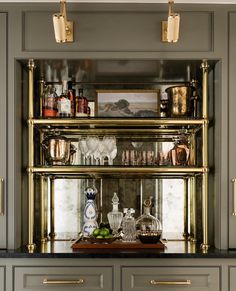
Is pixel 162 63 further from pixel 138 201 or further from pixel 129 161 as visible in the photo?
pixel 138 201

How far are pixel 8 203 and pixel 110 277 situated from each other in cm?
81

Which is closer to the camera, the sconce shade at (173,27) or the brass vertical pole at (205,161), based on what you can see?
the sconce shade at (173,27)

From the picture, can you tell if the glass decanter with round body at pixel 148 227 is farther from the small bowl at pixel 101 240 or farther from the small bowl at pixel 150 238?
the small bowl at pixel 101 240

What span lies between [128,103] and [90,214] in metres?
0.90

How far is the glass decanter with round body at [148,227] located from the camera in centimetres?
380

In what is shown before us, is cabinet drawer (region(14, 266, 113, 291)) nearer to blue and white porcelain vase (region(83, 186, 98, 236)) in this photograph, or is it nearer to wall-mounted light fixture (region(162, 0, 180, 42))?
blue and white porcelain vase (region(83, 186, 98, 236))

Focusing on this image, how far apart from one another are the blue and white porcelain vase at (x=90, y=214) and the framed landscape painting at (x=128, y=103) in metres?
0.62

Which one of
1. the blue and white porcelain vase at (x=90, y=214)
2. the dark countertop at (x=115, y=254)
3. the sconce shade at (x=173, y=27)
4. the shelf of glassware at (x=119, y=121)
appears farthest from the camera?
the blue and white porcelain vase at (x=90, y=214)

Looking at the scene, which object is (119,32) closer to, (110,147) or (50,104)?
(50,104)

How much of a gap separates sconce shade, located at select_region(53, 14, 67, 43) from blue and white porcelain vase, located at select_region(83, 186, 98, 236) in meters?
1.18

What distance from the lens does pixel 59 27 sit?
3.39 m

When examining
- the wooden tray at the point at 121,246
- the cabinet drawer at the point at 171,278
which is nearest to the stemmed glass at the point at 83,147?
the wooden tray at the point at 121,246

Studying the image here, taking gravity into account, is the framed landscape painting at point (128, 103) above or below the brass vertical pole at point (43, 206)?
above

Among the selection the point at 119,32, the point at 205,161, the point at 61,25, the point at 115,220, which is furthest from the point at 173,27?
the point at 115,220
